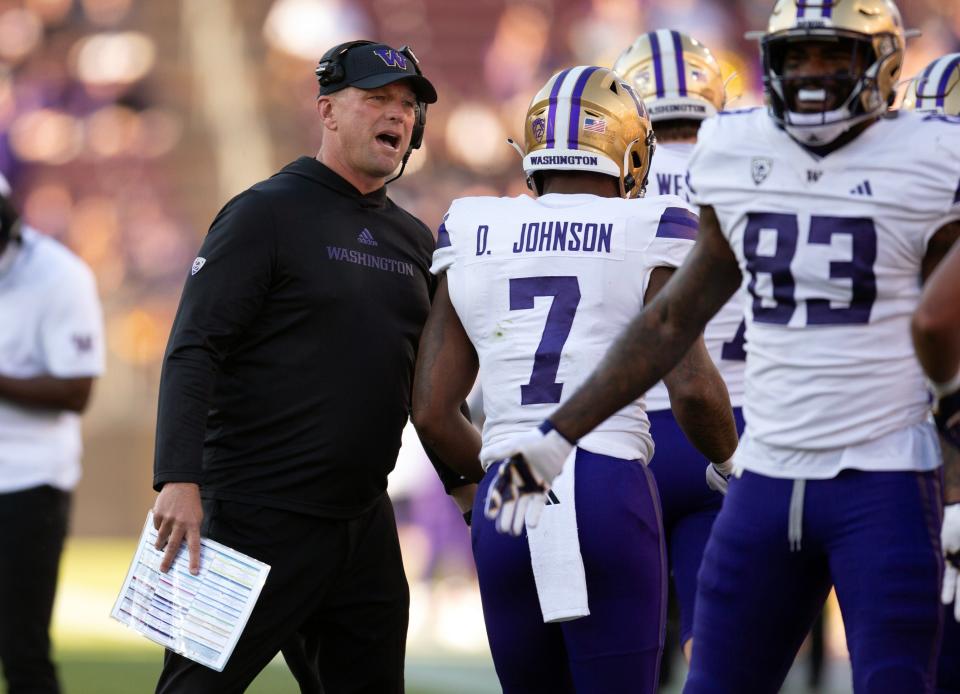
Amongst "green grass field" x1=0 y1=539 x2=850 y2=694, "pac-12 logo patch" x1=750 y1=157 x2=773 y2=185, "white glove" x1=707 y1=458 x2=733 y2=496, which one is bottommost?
"green grass field" x1=0 y1=539 x2=850 y2=694

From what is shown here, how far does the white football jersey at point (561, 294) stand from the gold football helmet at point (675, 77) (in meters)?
1.51

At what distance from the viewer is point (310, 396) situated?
12.2 ft

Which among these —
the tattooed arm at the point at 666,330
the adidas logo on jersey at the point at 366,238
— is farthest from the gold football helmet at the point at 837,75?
the adidas logo on jersey at the point at 366,238

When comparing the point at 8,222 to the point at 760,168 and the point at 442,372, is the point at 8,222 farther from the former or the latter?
the point at 760,168

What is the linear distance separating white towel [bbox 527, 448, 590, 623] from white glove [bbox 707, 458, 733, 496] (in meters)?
0.52

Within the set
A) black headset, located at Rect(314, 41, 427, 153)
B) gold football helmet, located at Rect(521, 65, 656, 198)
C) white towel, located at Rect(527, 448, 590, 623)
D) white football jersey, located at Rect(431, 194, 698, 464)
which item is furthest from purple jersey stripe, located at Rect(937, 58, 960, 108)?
white towel, located at Rect(527, 448, 590, 623)

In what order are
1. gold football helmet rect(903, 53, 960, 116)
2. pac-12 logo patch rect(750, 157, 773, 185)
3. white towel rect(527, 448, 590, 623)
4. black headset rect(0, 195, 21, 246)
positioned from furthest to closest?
black headset rect(0, 195, 21, 246), gold football helmet rect(903, 53, 960, 116), white towel rect(527, 448, 590, 623), pac-12 logo patch rect(750, 157, 773, 185)

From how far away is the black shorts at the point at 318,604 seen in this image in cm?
362

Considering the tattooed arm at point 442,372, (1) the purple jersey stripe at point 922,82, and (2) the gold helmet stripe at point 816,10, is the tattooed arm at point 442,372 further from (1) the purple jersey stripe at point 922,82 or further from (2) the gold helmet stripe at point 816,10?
(1) the purple jersey stripe at point 922,82

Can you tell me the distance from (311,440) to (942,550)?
5.06 feet

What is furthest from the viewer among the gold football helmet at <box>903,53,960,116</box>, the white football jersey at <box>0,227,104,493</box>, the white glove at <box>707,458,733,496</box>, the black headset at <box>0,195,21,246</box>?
the black headset at <box>0,195,21,246</box>

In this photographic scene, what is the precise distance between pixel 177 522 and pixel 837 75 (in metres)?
1.70

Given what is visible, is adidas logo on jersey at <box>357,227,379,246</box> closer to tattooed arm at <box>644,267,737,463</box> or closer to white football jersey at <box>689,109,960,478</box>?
tattooed arm at <box>644,267,737,463</box>

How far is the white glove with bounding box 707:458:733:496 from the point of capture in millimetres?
3711
